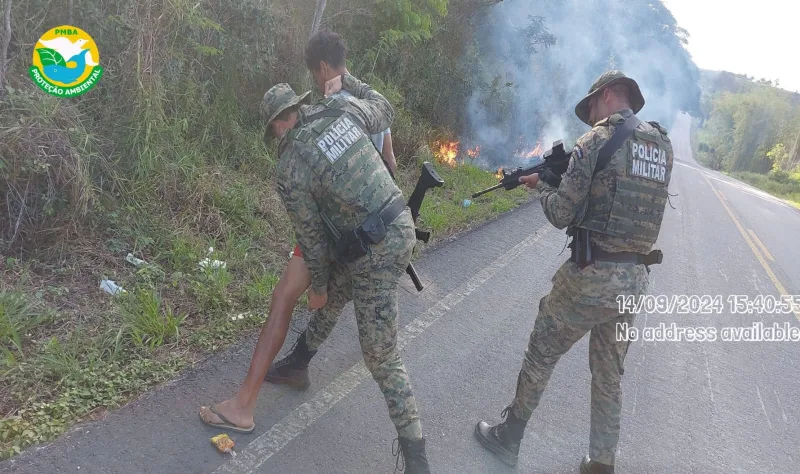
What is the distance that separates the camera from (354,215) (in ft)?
7.73

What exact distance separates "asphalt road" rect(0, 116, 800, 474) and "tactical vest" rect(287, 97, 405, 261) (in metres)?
1.01

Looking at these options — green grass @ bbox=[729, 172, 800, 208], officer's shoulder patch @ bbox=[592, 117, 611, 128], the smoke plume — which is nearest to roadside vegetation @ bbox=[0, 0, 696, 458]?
officer's shoulder patch @ bbox=[592, 117, 611, 128]

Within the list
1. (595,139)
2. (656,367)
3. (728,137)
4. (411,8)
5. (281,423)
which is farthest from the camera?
(728,137)

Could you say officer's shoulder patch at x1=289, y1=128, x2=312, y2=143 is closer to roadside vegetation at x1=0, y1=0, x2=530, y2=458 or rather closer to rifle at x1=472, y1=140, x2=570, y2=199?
rifle at x1=472, y1=140, x2=570, y2=199

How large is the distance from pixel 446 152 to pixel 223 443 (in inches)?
287

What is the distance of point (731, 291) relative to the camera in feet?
19.9

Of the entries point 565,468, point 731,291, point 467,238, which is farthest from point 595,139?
point 731,291

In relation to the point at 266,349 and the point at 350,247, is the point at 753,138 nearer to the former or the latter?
the point at 350,247

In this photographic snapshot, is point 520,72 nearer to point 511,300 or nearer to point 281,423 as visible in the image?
point 511,300

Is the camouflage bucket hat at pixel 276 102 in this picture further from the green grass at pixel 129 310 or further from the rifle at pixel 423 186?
the green grass at pixel 129 310

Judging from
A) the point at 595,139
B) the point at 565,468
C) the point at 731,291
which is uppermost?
the point at 595,139

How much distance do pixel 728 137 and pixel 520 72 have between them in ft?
188

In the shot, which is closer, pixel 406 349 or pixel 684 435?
pixel 684 435

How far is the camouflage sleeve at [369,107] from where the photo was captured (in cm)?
254
